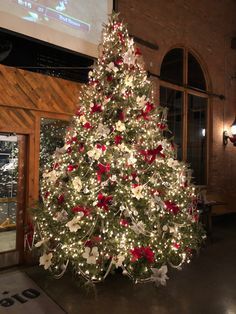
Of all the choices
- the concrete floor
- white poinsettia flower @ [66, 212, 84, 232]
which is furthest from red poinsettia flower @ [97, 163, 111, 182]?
the concrete floor

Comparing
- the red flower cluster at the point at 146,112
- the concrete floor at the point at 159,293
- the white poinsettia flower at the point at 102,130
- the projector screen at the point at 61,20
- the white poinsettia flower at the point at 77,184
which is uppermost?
the projector screen at the point at 61,20

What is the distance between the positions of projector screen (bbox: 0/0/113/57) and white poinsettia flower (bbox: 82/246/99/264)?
329cm

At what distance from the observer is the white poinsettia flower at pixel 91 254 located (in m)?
3.19

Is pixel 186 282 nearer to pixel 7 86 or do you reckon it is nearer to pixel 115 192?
pixel 115 192

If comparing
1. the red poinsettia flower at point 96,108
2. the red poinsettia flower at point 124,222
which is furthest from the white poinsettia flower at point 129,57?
the red poinsettia flower at point 124,222

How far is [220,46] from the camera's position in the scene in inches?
319

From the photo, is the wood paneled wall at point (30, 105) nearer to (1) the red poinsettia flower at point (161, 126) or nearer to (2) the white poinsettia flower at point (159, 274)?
(1) the red poinsettia flower at point (161, 126)

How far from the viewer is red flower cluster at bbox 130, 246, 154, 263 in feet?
10.7

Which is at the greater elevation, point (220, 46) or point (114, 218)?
point (220, 46)

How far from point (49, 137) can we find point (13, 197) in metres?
1.10

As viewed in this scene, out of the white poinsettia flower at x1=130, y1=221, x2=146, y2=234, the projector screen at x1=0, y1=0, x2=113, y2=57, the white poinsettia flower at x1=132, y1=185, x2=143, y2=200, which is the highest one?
the projector screen at x1=0, y1=0, x2=113, y2=57

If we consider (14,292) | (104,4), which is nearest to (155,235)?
(14,292)

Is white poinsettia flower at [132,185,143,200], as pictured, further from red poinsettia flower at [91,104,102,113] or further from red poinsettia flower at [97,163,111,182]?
red poinsettia flower at [91,104,102,113]

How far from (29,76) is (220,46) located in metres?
5.76
